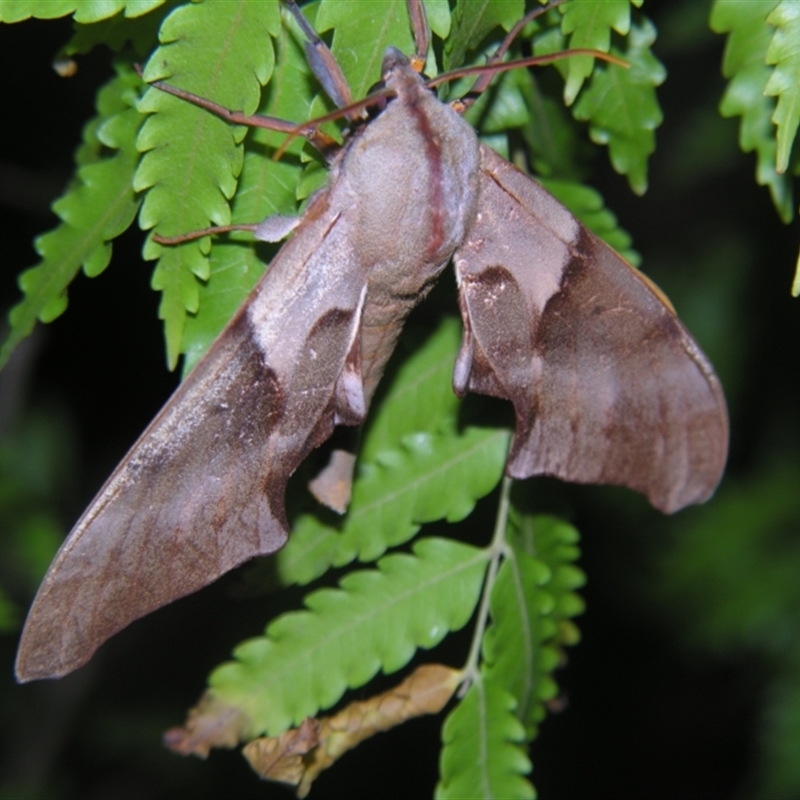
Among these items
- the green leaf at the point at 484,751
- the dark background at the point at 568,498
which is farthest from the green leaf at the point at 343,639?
the dark background at the point at 568,498

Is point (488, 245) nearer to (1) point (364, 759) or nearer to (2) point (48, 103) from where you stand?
(2) point (48, 103)

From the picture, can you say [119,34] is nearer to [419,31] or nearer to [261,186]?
[261,186]

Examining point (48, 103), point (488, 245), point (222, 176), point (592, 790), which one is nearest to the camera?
point (222, 176)

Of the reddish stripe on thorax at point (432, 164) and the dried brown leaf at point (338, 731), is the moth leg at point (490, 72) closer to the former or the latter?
the reddish stripe on thorax at point (432, 164)

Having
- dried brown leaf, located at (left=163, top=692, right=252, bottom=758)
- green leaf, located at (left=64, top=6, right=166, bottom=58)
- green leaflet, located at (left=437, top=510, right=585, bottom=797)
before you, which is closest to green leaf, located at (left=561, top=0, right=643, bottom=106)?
green leaf, located at (left=64, top=6, right=166, bottom=58)

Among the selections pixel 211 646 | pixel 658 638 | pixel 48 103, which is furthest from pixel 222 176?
pixel 658 638

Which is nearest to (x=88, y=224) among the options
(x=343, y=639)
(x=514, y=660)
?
(x=343, y=639)

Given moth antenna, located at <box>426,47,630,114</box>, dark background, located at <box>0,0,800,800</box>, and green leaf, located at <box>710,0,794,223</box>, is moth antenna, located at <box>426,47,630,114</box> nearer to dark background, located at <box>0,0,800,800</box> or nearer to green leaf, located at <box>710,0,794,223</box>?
green leaf, located at <box>710,0,794,223</box>
